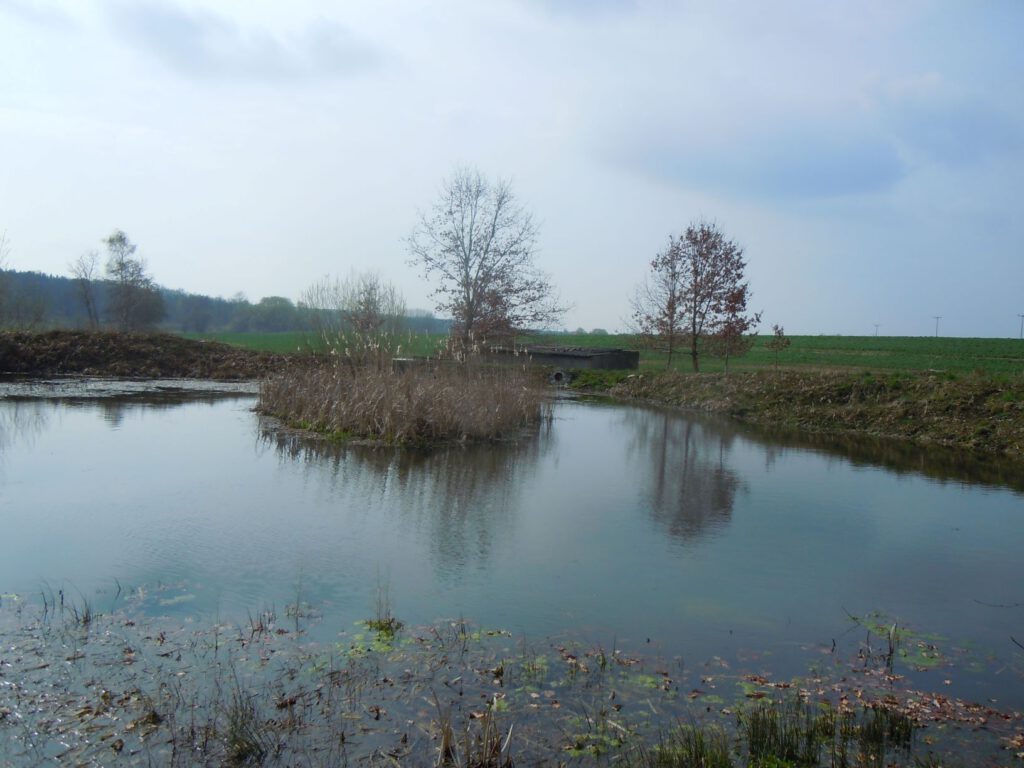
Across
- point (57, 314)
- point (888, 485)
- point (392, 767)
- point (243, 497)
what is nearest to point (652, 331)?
point (888, 485)

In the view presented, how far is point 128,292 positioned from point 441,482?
42.5m

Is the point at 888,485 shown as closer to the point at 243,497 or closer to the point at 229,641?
the point at 243,497

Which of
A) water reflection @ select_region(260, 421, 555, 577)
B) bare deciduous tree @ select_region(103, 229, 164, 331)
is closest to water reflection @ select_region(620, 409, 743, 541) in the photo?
water reflection @ select_region(260, 421, 555, 577)

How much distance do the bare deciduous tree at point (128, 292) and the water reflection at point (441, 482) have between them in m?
36.4

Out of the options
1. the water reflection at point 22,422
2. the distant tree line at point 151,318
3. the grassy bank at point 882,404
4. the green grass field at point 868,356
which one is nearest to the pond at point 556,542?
the water reflection at point 22,422

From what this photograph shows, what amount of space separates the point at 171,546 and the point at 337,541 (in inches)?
53.1

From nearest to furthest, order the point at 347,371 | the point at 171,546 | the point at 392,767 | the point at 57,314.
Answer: the point at 392,767
the point at 171,546
the point at 347,371
the point at 57,314

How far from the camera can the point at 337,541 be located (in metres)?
7.20

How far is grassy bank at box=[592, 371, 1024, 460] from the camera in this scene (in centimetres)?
Answer: 1573

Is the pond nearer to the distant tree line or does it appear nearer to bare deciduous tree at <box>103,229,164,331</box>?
the distant tree line

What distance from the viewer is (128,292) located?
46.6 m

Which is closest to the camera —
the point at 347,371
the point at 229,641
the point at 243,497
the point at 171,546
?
the point at 229,641

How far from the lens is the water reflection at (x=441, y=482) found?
24.6 ft

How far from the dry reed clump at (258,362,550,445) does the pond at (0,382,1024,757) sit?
0.79m
